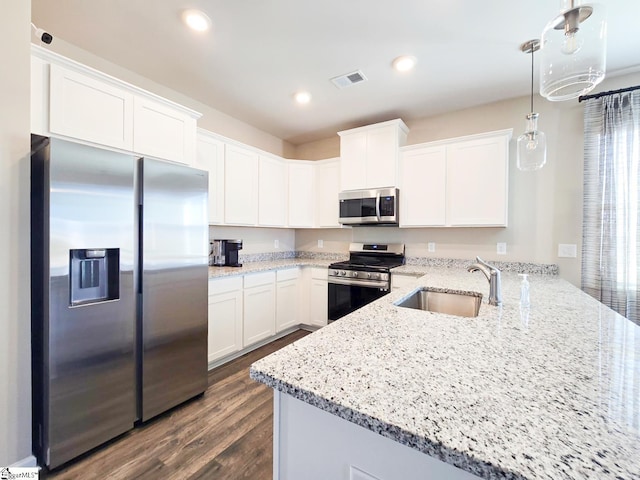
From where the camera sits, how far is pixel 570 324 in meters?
1.09

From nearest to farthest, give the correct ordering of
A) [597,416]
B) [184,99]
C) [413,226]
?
1. [597,416]
2. [184,99]
3. [413,226]

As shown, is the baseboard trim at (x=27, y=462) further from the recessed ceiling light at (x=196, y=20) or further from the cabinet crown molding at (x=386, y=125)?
the cabinet crown molding at (x=386, y=125)

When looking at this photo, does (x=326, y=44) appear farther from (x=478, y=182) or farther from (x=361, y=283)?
(x=361, y=283)

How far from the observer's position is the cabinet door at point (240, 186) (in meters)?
2.88

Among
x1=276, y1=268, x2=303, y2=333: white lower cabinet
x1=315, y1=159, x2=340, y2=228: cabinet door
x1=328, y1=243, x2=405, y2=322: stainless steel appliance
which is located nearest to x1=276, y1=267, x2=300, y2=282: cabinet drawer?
x1=276, y1=268, x2=303, y2=333: white lower cabinet

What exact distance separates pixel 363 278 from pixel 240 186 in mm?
1699

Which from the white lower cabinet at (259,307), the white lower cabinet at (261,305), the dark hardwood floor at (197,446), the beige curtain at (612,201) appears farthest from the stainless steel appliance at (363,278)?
the beige curtain at (612,201)

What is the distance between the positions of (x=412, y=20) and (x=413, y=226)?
1880 millimetres

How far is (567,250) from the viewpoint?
2.57 m

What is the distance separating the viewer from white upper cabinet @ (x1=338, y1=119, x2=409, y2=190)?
3.08 m

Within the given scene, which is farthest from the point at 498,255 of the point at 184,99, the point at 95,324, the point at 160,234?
the point at 184,99

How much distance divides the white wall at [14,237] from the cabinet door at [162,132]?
22.7 inches

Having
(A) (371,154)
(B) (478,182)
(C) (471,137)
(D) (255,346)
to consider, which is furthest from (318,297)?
(C) (471,137)

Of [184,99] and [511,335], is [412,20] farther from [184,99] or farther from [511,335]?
[184,99]
